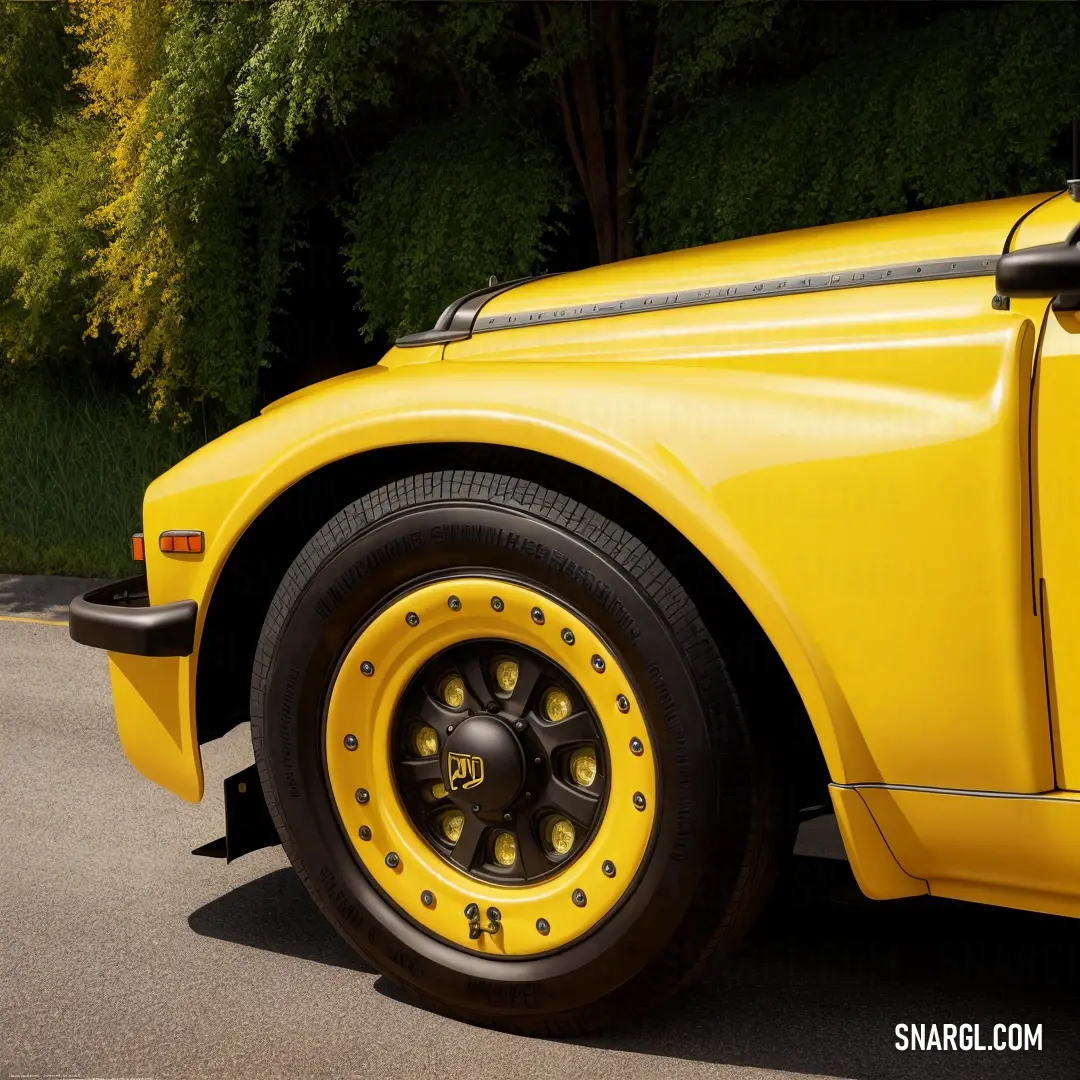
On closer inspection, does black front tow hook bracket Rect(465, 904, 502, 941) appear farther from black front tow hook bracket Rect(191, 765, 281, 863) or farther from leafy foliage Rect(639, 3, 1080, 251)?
leafy foliage Rect(639, 3, 1080, 251)

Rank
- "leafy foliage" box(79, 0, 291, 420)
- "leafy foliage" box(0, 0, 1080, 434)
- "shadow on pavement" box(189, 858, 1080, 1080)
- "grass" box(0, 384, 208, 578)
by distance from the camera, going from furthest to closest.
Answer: "grass" box(0, 384, 208, 578) → "leafy foliage" box(79, 0, 291, 420) → "leafy foliage" box(0, 0, 1080, 434) → "shadow on pavement" box(189, 858, 1080, 1080)

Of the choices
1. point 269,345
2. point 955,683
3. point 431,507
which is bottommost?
point 955,683

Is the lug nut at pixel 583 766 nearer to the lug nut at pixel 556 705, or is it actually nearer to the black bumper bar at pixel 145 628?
the lug nut at pixel 556 705

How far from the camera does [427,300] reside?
7754mm

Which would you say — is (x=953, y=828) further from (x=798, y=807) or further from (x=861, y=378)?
(x=861, y=378)

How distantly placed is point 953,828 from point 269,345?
7027 mm

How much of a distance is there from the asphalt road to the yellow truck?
5.3 inches

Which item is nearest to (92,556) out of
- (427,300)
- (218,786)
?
(427,300)

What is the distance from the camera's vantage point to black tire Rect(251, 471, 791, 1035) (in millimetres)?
2326

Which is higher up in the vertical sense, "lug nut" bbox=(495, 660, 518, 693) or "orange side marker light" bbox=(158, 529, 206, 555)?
"orange side marker light" bbox=(158, 529, 206, 555)

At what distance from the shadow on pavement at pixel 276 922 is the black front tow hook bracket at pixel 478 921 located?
1.44ft

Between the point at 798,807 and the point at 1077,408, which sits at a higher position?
the point at 1077,408

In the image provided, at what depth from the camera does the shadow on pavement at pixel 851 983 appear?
246 cm
